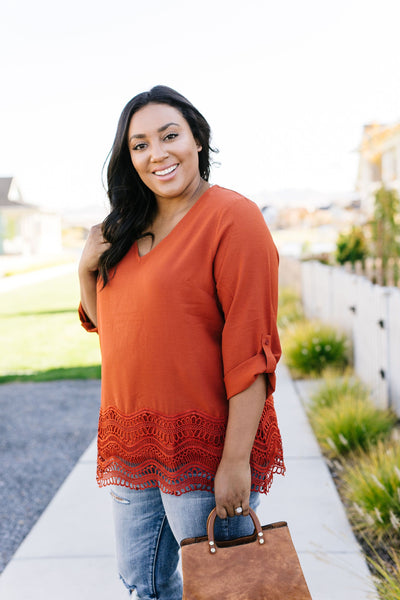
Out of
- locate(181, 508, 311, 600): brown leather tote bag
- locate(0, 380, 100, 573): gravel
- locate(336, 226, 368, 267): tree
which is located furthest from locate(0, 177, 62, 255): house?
locate(181, 508, 311, 600): brown leather tote bag

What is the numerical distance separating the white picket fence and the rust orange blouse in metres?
3.38

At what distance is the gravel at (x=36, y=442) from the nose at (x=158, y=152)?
8.72ft

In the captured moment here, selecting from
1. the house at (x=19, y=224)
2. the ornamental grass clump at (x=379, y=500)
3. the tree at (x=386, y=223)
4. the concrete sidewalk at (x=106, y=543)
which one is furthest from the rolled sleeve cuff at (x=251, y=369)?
the house at (x=19, y=224)

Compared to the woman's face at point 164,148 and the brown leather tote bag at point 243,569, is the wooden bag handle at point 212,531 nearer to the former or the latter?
the brown leather tote bag at point 243,569

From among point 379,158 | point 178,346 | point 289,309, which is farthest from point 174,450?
point 379,158

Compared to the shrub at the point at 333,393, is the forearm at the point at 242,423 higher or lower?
higher

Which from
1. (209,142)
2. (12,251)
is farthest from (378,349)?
(12,251)

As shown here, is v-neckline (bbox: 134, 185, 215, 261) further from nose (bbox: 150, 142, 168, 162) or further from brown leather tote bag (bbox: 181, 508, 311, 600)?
brown leather tote bag (bbox: 181, 508, 311, 600)

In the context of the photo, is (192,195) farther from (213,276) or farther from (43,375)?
(43,375)

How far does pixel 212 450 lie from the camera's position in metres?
1.77

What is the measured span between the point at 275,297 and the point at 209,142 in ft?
2.10

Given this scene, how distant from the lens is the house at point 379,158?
26148 mm

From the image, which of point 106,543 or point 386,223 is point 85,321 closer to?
point 106,543

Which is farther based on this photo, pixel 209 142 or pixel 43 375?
pixel 43 375
